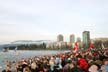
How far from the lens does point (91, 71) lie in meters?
13.8

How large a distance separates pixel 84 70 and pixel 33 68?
2310 millimetres

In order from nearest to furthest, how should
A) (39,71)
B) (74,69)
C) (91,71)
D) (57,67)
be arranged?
(91,71), (74,69), (39,71), (57,67)

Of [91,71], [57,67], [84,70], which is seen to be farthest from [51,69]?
[91,71]

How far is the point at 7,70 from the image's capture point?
1792 cm

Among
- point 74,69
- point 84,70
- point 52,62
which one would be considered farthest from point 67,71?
point 52,62

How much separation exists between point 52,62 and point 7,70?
2370 millimetres

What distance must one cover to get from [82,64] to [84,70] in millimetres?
582

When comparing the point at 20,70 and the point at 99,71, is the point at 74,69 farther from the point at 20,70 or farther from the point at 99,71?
the point at 20,70

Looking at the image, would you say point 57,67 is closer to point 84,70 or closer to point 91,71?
point 84,70

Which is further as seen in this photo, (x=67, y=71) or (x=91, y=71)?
(x=67, y=71)

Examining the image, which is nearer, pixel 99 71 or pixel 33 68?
pixel 99 71

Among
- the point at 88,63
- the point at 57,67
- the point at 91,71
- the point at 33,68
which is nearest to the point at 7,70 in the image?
the point at 33,68

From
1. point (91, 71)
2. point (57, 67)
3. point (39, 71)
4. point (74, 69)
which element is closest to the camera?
point (91, 71)

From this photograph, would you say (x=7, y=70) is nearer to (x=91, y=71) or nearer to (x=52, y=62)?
(x=52, y=62)
